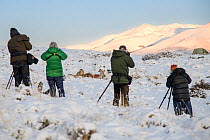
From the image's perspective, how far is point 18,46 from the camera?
811 centimetres


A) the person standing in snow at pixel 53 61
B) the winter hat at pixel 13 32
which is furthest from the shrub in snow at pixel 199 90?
the winter hat at pixel 13 32

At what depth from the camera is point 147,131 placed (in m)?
4.25

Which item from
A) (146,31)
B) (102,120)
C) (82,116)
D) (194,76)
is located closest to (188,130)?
(102,120)

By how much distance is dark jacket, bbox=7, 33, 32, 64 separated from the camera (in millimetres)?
8086

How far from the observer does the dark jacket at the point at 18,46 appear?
8086 mm

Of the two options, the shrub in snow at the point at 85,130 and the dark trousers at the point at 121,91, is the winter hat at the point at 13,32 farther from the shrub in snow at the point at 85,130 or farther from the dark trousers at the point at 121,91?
the shrub in snow at the point at 85,130

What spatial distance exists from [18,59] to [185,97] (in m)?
5.95

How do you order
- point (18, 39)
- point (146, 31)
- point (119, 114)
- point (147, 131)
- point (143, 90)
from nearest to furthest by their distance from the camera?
point (147, 131)
point (119, 114)
point (18, 39)
point (143, 90)
point (146, 31)

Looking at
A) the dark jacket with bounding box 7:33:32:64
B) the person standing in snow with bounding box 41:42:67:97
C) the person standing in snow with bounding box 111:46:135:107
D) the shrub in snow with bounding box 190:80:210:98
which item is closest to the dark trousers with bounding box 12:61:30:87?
the dark jacket with bounding box 7:33:32:64

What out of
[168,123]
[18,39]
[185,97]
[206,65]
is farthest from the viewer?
[206,65]

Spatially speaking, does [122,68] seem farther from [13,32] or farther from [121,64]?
[13,32]

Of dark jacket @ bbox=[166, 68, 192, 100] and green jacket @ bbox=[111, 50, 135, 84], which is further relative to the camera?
green jacket @ bbox=[111, 50, 135, 84]

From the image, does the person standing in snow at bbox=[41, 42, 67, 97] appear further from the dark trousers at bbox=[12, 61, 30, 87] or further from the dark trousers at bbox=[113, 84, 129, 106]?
the dark trousers at bbox=[113, 84, 129, 106]

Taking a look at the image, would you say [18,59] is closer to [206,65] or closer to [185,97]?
[185,97]
